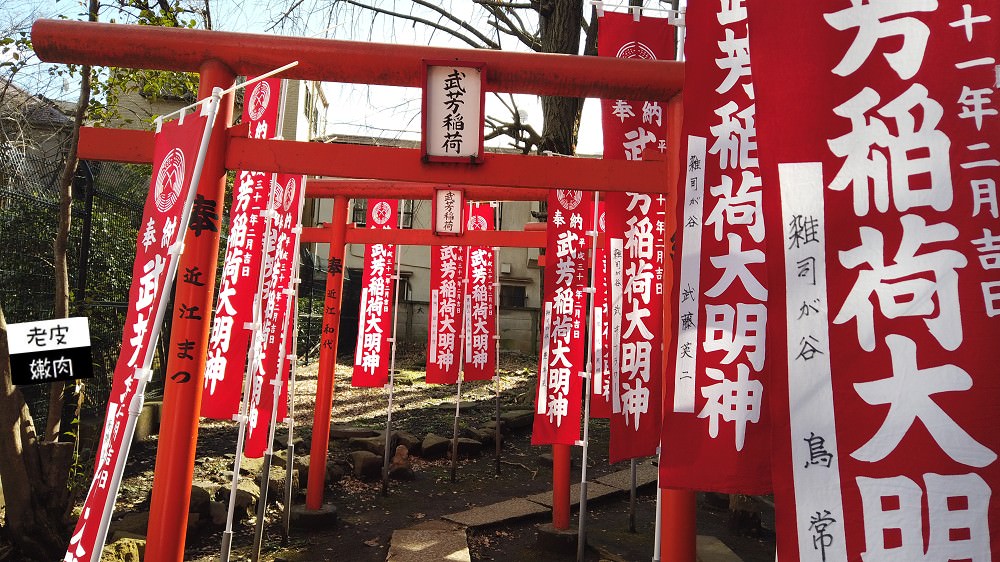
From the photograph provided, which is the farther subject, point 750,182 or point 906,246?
point 750,182

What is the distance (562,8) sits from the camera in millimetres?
9219

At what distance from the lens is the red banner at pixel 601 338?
6.14 metres

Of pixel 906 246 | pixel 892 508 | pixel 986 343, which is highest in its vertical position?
pixel 906 246

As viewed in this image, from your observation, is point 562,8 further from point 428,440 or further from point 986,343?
point 986,343

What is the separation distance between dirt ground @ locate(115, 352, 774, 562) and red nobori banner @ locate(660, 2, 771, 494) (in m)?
3.91

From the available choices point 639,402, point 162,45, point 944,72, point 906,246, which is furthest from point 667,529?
point 162,45

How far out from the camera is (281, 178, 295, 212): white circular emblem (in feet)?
17.7

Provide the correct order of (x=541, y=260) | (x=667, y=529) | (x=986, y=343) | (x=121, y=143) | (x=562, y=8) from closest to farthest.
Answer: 1. (x=986, y=343)
2. (x=667, y=529)
3. (x=121, y=143)
4. (x=562, y=8)
5. (x=541, y=260)

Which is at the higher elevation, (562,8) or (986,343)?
(562,8)

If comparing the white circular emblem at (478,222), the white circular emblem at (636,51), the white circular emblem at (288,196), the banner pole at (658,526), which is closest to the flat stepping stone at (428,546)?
the banner pole at (658,526)

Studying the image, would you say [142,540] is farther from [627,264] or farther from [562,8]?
[562,8]

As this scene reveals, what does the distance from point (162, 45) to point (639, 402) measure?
14.0ft

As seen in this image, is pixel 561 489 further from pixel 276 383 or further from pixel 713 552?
pixel 276 383

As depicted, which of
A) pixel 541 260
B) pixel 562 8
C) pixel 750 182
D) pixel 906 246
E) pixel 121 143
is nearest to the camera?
pixel 906 246
